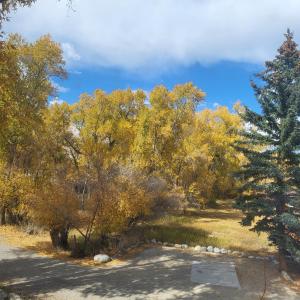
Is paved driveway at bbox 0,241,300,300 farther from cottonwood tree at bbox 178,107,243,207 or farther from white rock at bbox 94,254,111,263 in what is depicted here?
cottonwood tree at bbox 178,107,243,207

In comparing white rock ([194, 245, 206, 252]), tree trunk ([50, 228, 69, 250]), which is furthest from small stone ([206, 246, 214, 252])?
tree trunk ([50, 228, 69, 250])

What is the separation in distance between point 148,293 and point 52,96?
17.7m

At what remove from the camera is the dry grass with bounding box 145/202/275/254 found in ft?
78.4

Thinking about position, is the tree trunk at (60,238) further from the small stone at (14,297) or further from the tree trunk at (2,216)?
the small stone at (14,297)

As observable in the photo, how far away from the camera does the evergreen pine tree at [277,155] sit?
1722cm

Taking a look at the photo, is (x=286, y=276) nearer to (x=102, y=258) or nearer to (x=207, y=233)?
(x=102, y=258)

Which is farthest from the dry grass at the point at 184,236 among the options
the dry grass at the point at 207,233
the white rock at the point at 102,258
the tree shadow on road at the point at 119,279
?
the tree shadow on road at the point at 119,279

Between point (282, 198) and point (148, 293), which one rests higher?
point (282, 198)

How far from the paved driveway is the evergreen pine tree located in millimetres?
2297

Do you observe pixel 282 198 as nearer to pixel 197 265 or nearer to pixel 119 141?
pixel 197 265

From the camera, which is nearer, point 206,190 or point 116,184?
point 116,184

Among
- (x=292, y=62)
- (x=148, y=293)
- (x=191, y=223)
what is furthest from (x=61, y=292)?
(x=191, y=223)

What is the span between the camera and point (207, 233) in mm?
27656

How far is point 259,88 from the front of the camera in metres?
18.1
